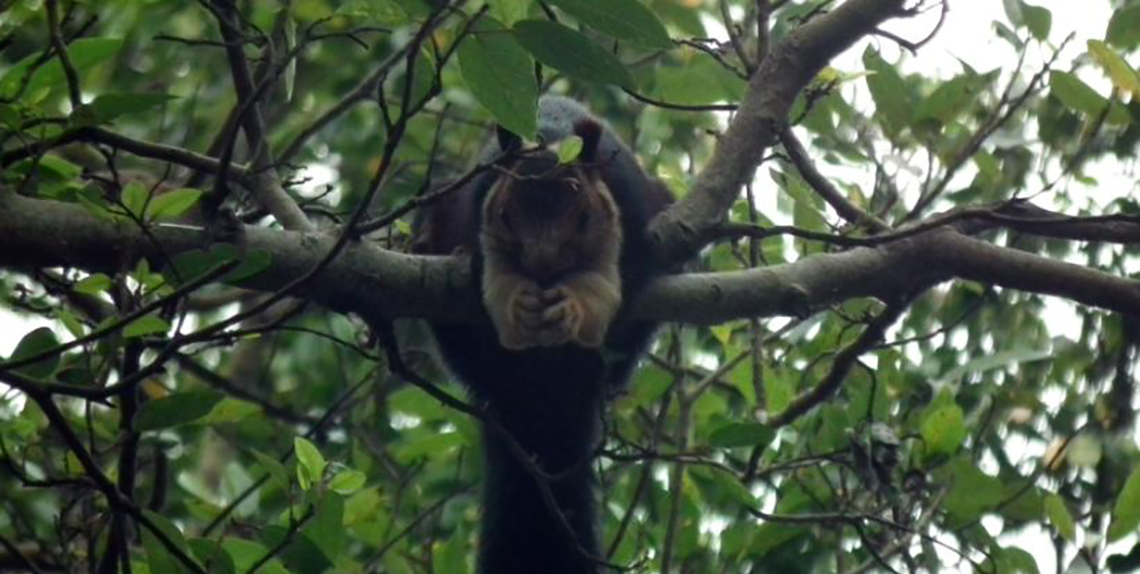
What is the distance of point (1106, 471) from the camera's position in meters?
4.68

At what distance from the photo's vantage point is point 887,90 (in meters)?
3.99

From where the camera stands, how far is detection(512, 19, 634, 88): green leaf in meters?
2.34

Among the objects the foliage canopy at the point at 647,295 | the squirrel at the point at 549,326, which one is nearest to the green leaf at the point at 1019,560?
the foliage canopy at the point at 647,295

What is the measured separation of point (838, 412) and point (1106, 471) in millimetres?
961

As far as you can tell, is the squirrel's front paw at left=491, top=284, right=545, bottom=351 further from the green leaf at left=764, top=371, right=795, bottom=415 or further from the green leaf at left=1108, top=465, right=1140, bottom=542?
the green leaf at left=1108, top=465, right=1140, bottom=542

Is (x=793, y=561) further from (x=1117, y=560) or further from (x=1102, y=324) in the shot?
(x=1102, y=324)

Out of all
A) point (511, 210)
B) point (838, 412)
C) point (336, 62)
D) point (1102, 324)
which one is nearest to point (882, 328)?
point (838, 412)

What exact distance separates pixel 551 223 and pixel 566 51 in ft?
5.15

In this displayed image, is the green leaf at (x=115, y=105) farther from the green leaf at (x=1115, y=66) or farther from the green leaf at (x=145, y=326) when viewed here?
the green leaf at (x=1115, y=66)

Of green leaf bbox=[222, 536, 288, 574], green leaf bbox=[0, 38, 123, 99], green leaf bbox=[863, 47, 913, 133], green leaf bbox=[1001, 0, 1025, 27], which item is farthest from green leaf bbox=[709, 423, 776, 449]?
green leaf bbox=[0, 38, 123, 99]

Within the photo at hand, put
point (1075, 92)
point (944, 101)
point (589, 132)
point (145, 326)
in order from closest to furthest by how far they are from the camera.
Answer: point (145, 326) < point (1075, 92) < point (589, 132) < point (944, 101)

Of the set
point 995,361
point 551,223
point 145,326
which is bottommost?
point 145,326

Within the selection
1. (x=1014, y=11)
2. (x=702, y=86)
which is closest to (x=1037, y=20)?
(x=1014, y=11)

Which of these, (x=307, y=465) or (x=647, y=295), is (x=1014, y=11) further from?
(x=307, y=465)
